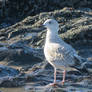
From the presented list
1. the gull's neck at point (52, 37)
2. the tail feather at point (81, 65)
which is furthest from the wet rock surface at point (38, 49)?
the gull's neck at point (52, 37)

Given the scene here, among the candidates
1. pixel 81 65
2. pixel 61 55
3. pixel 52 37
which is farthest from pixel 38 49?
pixel 81 65

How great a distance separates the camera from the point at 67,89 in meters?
7.86

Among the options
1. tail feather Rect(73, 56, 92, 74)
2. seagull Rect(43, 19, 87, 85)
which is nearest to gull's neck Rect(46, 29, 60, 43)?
seagull Rect(43, 19, 87, 85)

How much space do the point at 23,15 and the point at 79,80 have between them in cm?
708

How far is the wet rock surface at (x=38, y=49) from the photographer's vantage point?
837cm

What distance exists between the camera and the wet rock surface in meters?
8.37

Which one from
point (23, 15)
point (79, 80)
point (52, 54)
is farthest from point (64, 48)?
point (23, 15)

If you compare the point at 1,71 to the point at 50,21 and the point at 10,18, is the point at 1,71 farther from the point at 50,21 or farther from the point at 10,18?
the point at 10,18

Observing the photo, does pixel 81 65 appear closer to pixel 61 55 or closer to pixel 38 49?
pixel 61 55

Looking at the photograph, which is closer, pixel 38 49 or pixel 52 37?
pixel 52 37

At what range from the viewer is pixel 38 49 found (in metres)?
11.2

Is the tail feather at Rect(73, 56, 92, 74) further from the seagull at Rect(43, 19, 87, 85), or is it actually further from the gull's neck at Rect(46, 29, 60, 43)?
the gull's neck at Rect(46, 29, 60, 43)

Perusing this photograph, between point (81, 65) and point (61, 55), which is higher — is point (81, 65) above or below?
below

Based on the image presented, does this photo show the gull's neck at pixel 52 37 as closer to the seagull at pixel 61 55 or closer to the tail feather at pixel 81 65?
the seagull at pixel 61 55
